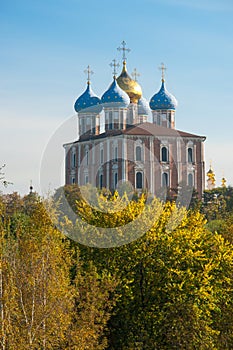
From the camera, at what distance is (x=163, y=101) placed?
252 ft

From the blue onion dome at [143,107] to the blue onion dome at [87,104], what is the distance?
182 inches

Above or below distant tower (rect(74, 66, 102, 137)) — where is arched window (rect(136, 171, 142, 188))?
below

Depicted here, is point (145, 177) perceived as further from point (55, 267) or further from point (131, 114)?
point (55, 267)

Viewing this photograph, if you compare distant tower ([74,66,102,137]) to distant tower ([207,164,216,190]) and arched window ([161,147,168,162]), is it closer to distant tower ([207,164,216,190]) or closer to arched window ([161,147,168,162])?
arched window ([161,147,168,162])

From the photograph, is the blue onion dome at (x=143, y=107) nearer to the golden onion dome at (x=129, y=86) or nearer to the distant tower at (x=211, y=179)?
the golden onion dome at (x=129, y=86)

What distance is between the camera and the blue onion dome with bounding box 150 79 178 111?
252 ft

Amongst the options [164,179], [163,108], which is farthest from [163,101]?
[164,179]

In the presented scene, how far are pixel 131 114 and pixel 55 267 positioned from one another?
57264mm

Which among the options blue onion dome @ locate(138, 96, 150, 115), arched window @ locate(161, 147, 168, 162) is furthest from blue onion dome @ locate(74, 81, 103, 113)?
arched window @ locate(161, 147, 168, 162)

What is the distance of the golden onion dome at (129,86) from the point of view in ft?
247

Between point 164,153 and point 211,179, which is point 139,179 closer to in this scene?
point 164,153

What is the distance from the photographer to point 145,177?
7306cm

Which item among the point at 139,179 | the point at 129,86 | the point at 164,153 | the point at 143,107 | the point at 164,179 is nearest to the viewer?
the point at 139,179

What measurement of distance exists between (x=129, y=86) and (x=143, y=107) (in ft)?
10.6
